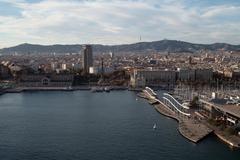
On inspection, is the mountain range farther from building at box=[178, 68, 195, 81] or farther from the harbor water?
the harbor water

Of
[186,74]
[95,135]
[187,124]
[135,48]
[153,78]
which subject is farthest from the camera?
[135,48]

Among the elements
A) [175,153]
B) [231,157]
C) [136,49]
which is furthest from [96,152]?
[136,49]

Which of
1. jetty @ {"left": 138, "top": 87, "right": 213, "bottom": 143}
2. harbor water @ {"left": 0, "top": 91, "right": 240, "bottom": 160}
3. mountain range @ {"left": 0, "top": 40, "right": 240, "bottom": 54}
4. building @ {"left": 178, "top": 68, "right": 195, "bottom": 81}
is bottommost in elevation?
harbor water @ {"left": 0, "top": 91, "right": 240, "bottom": 160}

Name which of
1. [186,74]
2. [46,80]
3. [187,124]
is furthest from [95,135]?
[186,74]

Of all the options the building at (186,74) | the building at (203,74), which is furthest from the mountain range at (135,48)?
the building at (186,74)

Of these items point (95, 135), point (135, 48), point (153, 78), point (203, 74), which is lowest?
point (95, 135)

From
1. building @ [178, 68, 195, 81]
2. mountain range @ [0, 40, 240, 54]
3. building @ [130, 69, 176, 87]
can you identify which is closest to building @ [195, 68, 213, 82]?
building @ [178, 68, 195, 81]

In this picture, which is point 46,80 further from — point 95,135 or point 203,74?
point 95,135

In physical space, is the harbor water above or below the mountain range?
below

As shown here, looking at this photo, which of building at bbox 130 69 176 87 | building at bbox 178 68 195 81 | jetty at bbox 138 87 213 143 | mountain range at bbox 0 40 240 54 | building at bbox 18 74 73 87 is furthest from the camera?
mountain range at bbox 0 40 240 54
